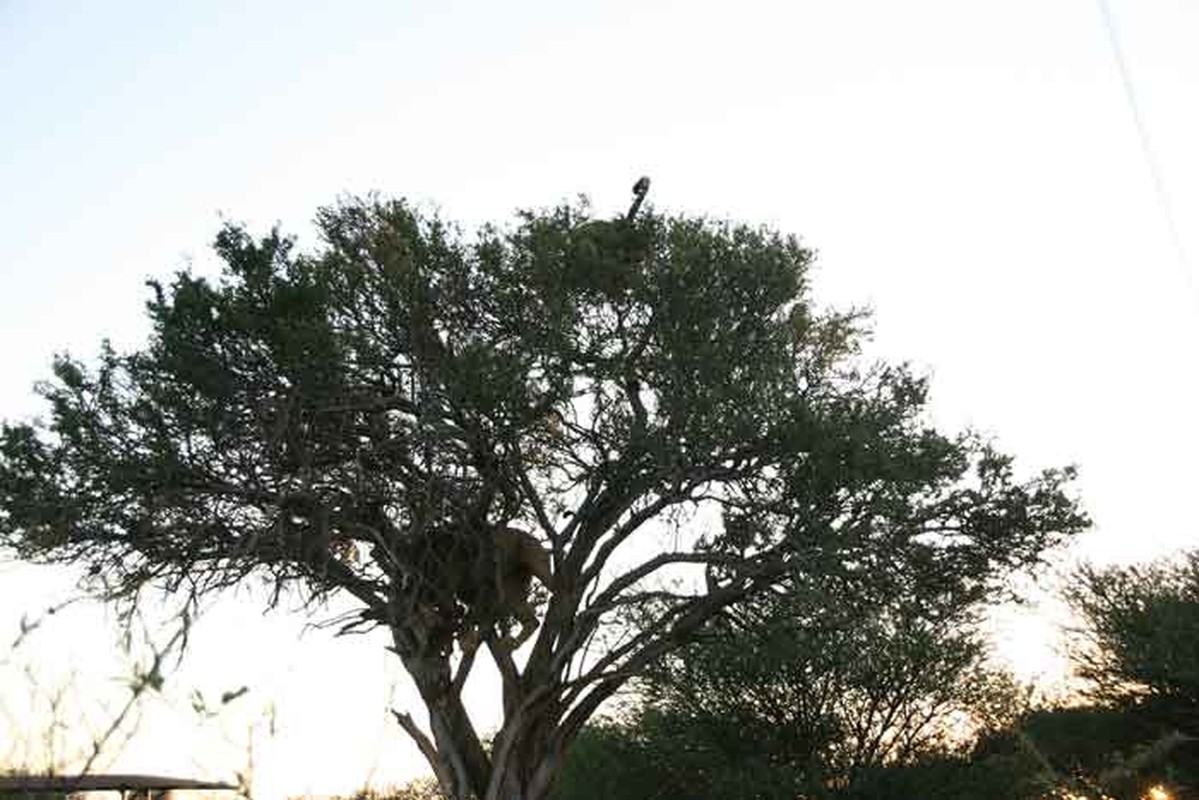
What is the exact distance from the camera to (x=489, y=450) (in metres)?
14.7

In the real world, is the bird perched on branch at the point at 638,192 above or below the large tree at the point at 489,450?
above

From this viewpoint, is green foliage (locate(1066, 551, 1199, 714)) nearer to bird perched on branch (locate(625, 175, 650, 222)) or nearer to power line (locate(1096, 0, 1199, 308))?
bird perched on branch (locate(625, 175, 650, 222))

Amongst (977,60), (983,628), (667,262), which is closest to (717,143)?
(667,262)

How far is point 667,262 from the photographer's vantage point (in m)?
15.5

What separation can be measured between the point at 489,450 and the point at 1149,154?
33.2ft

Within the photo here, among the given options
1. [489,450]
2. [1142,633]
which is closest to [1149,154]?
[489,450]

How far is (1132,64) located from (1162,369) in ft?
28.6

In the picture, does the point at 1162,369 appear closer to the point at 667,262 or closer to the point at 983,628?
the point at 667,262

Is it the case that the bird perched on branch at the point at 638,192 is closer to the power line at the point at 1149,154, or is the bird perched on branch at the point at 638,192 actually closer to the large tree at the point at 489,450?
the large tree at the point at 489,450

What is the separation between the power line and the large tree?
25.9 feet

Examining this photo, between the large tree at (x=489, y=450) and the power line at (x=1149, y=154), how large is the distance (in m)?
7.88

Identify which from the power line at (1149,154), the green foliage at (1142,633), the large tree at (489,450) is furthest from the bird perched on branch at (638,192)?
the green foliage at (1142,633)

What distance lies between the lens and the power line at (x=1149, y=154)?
6.04m

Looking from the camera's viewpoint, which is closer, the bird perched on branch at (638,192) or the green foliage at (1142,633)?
the bird perched on branch at (638,192)
